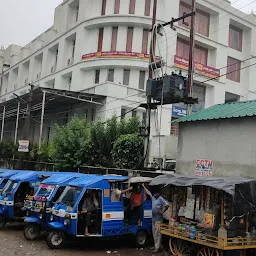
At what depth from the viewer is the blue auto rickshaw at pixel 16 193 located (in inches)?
563

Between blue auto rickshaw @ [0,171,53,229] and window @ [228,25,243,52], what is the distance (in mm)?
30810

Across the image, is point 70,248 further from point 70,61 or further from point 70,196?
point 70,61

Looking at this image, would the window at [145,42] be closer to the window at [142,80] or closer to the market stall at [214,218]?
the window at [142,80]

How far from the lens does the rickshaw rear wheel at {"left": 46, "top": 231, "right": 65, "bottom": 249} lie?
11.4 meters

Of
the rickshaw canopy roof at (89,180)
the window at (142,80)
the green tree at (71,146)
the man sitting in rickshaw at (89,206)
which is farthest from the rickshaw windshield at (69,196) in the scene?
the window at (142,80)

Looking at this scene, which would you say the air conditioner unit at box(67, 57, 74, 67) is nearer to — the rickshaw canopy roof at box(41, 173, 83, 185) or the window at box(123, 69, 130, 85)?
the window at box(123, 69, 130, 85)

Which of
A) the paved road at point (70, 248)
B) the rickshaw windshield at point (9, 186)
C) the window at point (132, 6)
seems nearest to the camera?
the paved road at point (70, 248)

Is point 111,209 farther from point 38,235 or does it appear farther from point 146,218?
point 38,235

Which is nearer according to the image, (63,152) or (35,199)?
(35,199)

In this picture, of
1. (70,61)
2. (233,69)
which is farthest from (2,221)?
(233,69)

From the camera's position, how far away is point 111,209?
11.9 meters

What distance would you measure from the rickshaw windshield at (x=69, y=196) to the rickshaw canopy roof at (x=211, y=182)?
2.42m

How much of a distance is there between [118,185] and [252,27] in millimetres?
34634

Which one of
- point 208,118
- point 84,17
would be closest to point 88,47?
point 84,17
